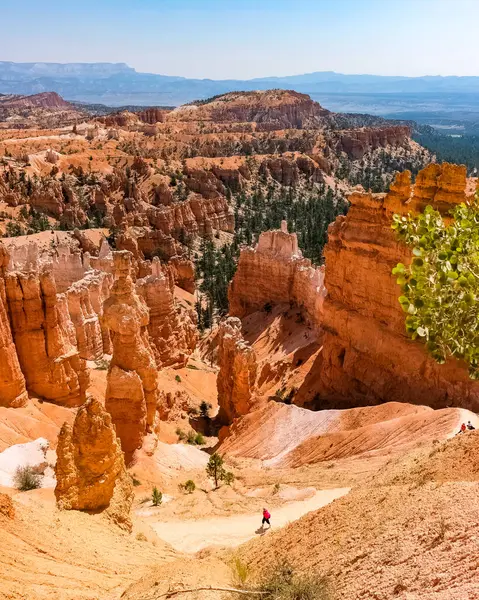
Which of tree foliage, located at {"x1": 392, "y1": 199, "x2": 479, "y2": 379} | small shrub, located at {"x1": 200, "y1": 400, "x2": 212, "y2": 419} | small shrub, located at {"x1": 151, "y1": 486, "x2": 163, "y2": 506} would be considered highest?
tree foliage, located at {"x1": 392, "y1": 199, "x2": 479, "y2": 379}

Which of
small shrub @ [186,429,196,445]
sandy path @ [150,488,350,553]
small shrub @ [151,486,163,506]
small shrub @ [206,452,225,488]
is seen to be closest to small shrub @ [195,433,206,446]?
small shrub @ [186,429,196,445]

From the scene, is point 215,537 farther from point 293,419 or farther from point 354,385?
point 354,385

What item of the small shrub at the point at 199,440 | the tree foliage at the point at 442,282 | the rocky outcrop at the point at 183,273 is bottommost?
the small shrub at the point at 199,440

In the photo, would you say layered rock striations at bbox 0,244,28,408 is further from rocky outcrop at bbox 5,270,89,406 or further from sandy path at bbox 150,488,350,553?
sandy path at bbox 150,488,350,553

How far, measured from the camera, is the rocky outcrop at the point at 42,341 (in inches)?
775

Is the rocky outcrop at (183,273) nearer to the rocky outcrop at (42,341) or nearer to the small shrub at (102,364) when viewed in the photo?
the small shrub at (102,364)

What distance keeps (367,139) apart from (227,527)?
444ft

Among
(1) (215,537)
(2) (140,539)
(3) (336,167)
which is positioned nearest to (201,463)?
(1) (215,537)

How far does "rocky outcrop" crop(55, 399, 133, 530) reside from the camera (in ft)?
35.2

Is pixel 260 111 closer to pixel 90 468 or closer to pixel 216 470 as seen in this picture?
pixel 216 470

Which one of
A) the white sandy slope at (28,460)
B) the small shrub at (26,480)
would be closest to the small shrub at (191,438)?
the white sandy slope at (28,460)

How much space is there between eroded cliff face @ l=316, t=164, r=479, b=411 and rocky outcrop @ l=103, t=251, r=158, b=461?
28.5ft

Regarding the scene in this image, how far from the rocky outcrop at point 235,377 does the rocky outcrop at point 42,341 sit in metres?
7.04

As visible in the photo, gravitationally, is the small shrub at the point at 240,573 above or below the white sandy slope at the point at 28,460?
above
